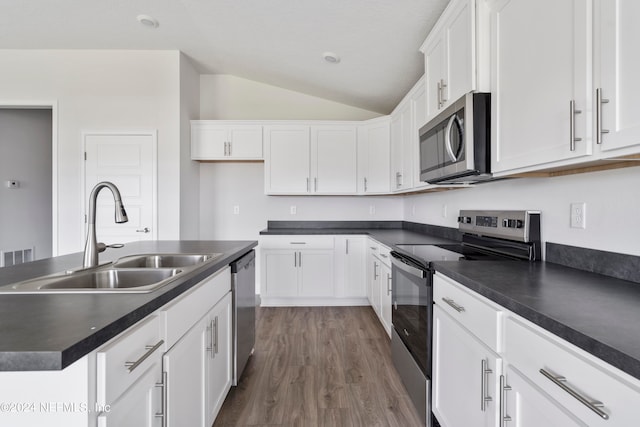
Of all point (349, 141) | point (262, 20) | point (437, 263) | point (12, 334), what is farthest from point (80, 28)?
point (437, 263)

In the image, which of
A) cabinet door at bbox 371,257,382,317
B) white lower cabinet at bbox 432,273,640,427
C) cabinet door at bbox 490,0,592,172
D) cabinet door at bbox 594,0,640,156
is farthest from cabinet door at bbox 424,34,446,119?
cabinet door at bbox 371,257,382,317

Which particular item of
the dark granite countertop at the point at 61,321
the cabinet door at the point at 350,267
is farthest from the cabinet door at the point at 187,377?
the cabinet door at the point at 350,267

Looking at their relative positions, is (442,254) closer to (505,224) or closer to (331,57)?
(505,224)

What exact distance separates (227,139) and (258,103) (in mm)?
749

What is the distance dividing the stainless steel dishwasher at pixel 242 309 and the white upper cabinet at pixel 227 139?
189 centimetres

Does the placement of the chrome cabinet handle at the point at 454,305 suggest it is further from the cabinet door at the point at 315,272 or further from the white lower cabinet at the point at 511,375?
the cabinet door at the point at 315,272

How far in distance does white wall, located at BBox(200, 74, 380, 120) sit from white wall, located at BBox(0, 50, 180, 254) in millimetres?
661

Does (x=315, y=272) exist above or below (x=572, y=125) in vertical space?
below

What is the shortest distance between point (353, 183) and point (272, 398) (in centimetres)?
260

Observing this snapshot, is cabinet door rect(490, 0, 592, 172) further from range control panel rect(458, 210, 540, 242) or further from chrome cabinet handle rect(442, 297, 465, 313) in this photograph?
chrome cabinet handle rect(442, 297, 465, 313)

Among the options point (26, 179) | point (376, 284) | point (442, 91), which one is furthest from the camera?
point (26, 179)

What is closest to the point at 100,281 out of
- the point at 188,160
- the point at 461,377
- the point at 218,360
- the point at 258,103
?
the point at 218,360

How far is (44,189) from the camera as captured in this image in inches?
190

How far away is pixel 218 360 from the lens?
1.75m
